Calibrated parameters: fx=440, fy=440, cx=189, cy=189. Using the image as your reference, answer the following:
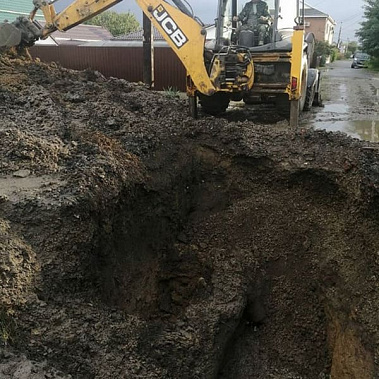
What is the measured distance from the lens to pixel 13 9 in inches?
1028

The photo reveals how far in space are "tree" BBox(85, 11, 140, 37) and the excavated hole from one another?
4620 cm

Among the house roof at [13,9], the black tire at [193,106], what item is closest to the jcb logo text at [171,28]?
the black tire at [193,106]

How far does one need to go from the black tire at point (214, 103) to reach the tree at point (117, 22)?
141ft

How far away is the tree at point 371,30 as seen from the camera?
2858 centimetres

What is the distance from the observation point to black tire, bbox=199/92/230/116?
28.1 ft

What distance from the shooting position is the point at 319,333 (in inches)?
196

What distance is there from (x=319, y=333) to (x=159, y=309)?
1842mm

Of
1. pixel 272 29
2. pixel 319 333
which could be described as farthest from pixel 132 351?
pixel 272 29

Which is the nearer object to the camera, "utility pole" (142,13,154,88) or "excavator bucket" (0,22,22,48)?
"excavator bucket" (0,22,22,48)

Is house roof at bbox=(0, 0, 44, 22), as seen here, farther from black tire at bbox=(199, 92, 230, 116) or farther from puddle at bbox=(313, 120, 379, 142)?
puddle at bbox=(313, 120, 379, 142)

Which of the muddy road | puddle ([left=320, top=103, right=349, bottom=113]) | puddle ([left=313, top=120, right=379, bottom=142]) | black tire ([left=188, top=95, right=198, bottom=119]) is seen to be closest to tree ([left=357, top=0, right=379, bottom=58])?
the muddy road

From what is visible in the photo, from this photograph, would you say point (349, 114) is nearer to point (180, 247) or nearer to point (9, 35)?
point (180, 247)

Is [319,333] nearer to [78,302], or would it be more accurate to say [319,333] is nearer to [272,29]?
[78,302]

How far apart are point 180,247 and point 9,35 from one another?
611 centimetres
